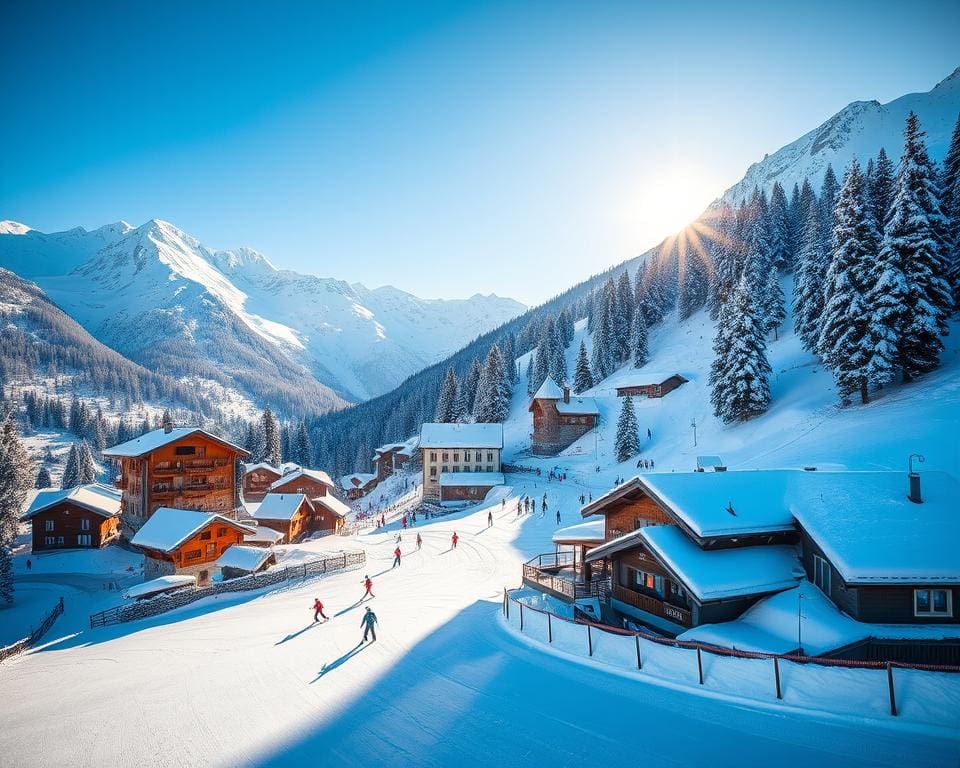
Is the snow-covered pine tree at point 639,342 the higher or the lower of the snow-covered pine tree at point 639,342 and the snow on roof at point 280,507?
the higher

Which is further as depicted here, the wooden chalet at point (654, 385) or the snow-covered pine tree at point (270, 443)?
the snow-covered pine tree at point (270, 443)

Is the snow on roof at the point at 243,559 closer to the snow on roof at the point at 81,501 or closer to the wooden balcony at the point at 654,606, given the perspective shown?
the wooden balcony at the point at 654,606

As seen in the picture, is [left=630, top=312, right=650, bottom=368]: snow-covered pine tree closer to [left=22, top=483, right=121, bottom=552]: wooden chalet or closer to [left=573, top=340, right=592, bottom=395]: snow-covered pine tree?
[left=573, top=340, right=592, bottom=395]: snow-covered pine tree

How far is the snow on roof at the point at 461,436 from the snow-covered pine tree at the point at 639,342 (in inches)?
1281

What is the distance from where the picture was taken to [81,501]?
54.9m

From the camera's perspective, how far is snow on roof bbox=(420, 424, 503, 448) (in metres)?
67.9

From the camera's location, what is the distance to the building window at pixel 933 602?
14.3 meters

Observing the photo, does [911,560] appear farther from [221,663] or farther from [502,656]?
[221,663]

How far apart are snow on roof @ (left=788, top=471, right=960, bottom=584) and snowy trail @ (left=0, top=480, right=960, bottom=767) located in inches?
256

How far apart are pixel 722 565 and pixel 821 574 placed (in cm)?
306

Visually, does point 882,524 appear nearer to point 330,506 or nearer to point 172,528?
point 172,528

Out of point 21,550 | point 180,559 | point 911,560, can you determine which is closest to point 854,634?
point 911,560

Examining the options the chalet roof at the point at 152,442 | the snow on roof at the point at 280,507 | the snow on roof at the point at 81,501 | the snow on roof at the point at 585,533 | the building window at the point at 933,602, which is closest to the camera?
the building window at the point at 933,602

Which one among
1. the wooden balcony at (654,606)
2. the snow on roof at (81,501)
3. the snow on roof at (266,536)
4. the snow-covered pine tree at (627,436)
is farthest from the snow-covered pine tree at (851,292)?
the snow on roof at (81,501)
